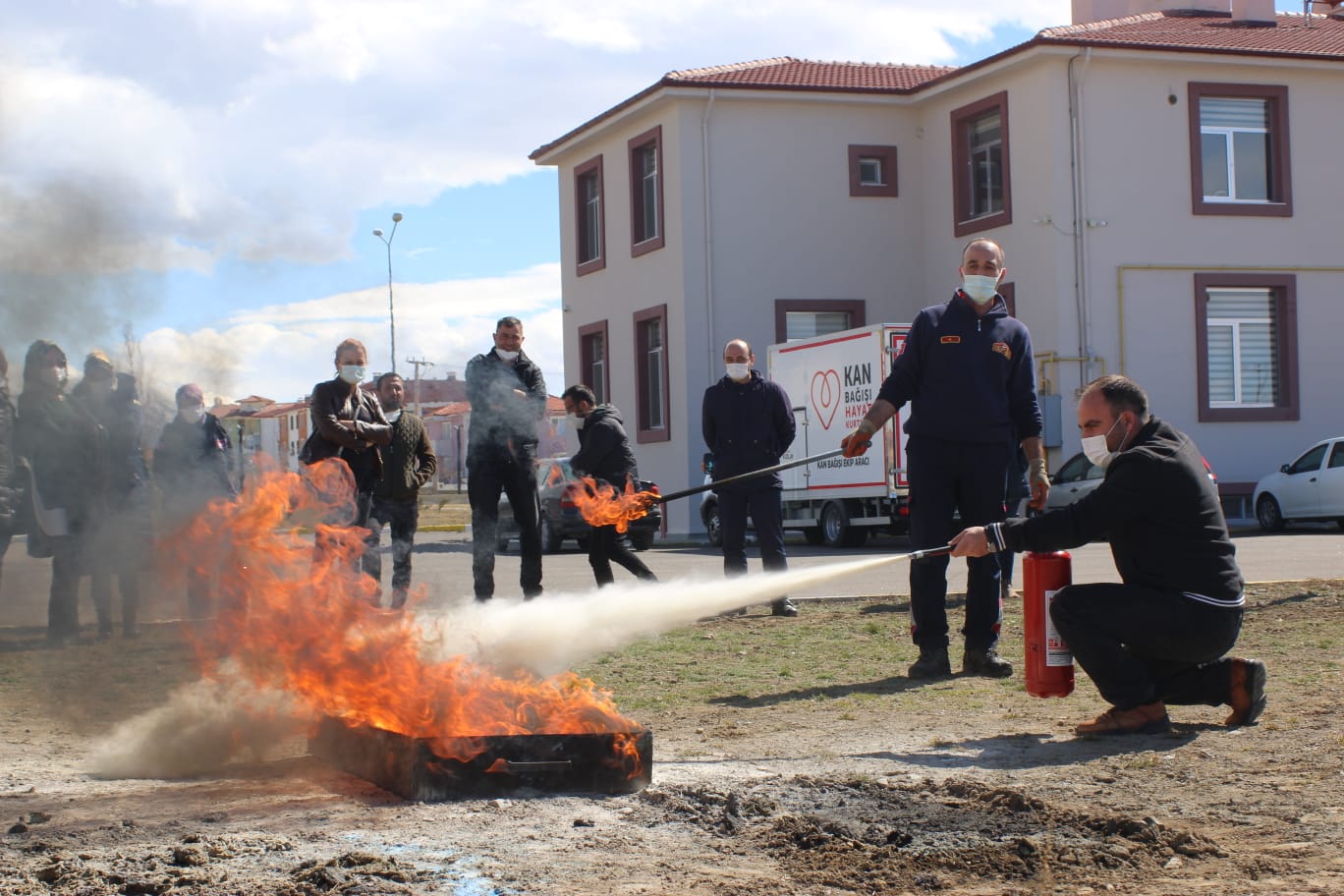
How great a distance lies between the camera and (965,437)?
8.30m

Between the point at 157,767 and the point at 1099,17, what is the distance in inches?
1168

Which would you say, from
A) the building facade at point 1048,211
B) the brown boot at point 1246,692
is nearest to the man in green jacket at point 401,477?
the brown boot at point 1246,692

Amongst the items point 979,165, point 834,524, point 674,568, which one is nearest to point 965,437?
point 674,568

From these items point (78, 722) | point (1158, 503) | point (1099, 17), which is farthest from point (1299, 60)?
point (78, 722)

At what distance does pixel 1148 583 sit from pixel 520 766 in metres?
2.94

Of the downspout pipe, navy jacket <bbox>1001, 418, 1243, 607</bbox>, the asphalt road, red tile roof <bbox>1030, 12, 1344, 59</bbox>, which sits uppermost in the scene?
red tile roof <bbox>1030, 12, 1344, 59</bbox>

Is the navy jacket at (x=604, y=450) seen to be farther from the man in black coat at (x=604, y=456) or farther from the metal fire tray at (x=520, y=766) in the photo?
the metal fire tray at (x=520, y=766)

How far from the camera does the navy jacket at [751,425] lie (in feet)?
39.2

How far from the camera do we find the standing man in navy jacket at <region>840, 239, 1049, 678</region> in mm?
8312

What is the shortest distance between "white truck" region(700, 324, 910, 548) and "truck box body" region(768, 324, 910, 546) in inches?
0.6

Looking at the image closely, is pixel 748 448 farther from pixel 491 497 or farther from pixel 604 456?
pixel 491 497

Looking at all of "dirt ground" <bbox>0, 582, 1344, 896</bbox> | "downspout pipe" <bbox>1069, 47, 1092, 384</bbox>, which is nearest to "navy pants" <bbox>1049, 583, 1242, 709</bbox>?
"dirt ground" <bbox>0, 582, 1344, 896</bbox>

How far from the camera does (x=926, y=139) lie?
98.3 feet

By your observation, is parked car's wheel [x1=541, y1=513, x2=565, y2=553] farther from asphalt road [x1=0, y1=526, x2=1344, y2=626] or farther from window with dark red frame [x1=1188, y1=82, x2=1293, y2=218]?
window with dark red frame [x1=1188, y1=82, x2=1293, y2=218]
